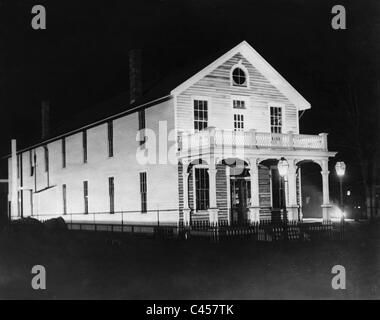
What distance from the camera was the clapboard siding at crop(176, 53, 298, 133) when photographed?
24.7 meters

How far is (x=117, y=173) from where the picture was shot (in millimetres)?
29281

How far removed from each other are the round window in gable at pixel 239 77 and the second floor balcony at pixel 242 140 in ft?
11.0

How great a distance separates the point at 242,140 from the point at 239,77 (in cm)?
461

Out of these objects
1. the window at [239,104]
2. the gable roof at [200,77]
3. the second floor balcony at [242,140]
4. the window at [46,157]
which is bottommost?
the second floor balcony at [242,140]

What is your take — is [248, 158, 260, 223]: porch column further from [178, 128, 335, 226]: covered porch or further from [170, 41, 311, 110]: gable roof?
[170, 41, 311, 110]: gable roof

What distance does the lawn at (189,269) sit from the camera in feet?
37.6

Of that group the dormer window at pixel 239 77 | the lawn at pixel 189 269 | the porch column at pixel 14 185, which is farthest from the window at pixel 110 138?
the porch column at pixel 14 185

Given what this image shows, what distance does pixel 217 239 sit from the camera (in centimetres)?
2100

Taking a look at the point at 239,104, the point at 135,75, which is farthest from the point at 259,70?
the point at 135,75

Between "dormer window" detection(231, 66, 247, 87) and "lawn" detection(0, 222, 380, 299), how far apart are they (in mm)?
8868

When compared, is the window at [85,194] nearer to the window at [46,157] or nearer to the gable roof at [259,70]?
the window at [46,157]

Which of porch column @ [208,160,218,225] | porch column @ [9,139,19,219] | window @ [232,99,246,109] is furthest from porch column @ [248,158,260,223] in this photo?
porch column @ [9,139,19,219]

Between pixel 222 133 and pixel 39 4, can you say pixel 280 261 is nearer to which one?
pixel 222 133

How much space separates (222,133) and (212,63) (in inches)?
169
